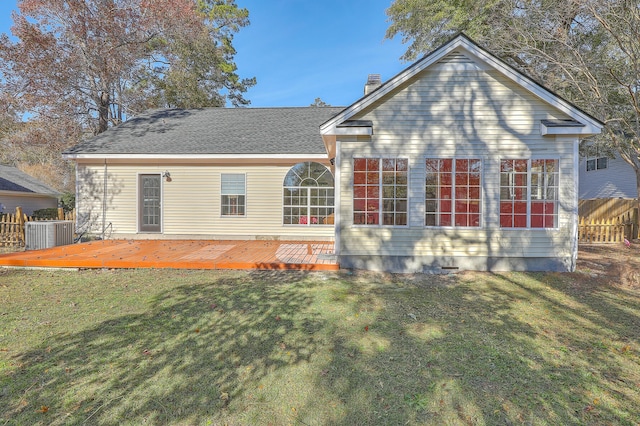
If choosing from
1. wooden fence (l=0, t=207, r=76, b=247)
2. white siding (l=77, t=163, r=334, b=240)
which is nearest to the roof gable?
white siding (l=77, t=163, r=334, b=240)

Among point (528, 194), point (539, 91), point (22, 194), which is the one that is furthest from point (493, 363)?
point (22, 194)

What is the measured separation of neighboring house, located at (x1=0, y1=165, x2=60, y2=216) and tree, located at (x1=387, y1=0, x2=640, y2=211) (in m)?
25.9

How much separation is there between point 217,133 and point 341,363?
1097 cm

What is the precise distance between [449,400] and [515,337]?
1.93 metres

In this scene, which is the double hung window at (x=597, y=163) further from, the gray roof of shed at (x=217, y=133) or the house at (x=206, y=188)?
the house at (x=206, y=188)

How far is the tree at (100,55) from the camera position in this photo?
15.9 meters

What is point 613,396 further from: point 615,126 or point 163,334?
point 615,126

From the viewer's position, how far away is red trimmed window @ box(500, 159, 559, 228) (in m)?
7.10

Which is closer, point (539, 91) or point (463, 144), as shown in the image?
point (539, 91)

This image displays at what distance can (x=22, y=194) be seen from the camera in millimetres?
17953

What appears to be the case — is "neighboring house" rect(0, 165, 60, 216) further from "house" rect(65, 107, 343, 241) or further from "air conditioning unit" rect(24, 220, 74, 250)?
"air conditioning unit" rect(24, 220, 74, 250)

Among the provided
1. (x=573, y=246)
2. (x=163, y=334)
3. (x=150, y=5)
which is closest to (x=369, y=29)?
(x=150, y=5)

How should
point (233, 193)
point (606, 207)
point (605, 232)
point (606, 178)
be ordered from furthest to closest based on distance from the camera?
1. point (606, 178)
2. point (606, 207)
3. point (605, 232)
4. point (233, 193)

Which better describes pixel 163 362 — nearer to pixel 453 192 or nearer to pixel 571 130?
pixel 453 192
